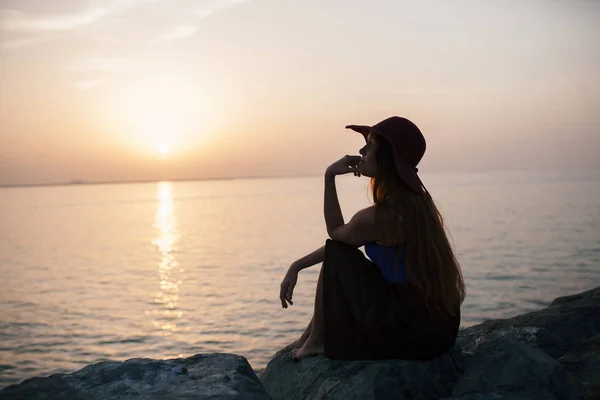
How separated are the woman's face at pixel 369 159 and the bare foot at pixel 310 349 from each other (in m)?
1.57

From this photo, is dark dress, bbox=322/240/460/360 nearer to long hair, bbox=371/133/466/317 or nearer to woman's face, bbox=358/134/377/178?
long hair, bbox=371/133/466/317

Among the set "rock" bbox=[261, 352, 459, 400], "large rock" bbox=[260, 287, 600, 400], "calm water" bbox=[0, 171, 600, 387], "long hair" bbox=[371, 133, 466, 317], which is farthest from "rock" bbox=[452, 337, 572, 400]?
"calm water" bbox=[0, 171, 600, 387]

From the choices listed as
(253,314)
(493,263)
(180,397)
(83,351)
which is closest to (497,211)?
(493,263)

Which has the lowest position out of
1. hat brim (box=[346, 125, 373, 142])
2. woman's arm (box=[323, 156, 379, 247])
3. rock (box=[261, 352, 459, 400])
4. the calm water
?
the calm water

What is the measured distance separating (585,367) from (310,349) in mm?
2618

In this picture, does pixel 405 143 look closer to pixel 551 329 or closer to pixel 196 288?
pixel 551 329

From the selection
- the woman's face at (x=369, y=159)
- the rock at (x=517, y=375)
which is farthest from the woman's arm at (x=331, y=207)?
the rock at (x=517, y=375)

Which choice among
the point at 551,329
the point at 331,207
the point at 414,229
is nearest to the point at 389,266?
the point at 414,229

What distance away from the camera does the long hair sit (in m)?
4.37

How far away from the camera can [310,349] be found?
498cm

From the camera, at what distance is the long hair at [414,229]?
4.37 meters

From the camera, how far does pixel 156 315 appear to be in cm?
1966

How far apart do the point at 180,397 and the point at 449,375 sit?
215 centimetres

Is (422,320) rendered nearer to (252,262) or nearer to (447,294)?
(447,294)
